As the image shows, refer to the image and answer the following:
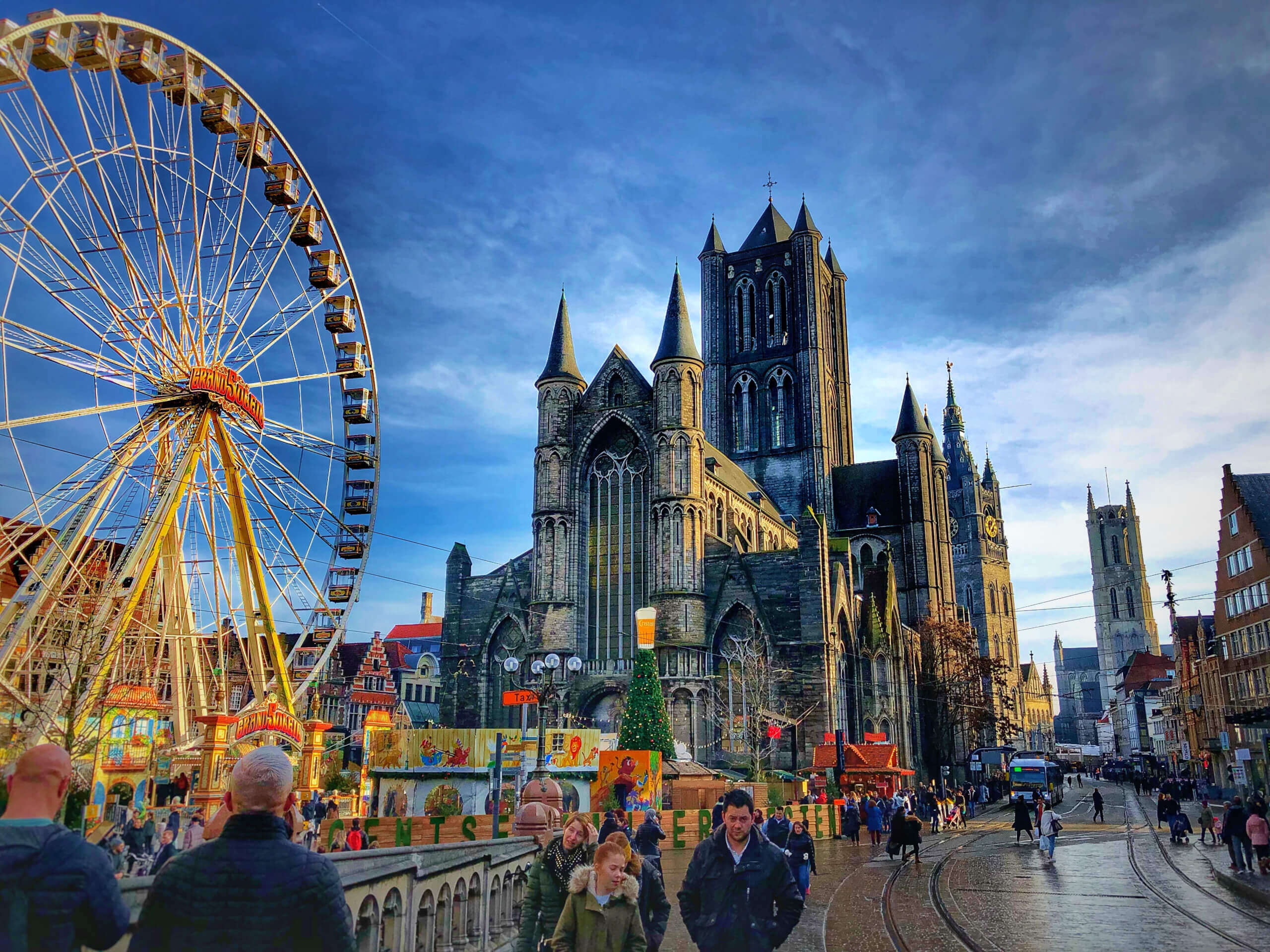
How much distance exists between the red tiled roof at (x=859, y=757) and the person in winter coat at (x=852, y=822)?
9578 millimetres

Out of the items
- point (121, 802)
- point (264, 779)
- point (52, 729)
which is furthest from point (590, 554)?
point (264, 779)

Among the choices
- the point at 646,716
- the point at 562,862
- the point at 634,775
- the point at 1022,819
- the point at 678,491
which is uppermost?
the point at 678,491

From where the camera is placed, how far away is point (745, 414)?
6844cm

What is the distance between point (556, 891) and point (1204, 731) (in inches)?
2317

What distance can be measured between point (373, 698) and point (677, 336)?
26.1 m

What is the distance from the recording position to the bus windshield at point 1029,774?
148 feet

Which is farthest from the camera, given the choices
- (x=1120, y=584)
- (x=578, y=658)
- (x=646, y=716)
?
(x=1120, y=584)

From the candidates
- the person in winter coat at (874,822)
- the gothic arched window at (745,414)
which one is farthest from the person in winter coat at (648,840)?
the gothic arched window at (745,414)

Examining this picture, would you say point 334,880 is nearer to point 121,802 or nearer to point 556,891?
point 556,891

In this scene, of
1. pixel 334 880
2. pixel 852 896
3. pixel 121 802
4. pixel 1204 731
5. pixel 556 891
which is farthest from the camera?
pixel 1204 731

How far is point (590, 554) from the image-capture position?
151ft

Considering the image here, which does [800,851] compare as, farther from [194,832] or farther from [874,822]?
[874,822]

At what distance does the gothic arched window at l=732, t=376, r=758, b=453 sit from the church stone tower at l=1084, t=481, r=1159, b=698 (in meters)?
93.9

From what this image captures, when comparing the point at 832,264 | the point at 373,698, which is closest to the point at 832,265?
the point at 832,264
